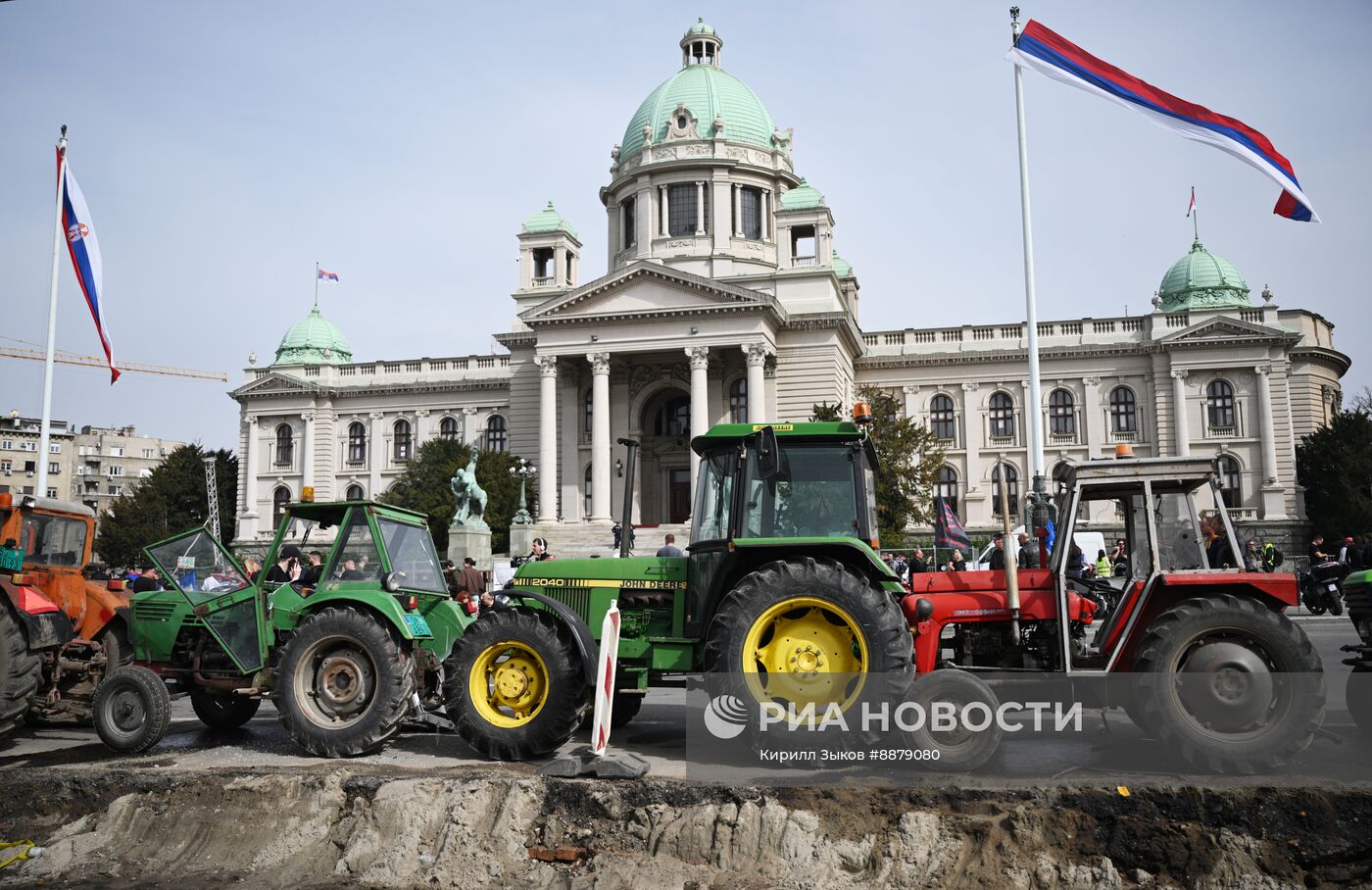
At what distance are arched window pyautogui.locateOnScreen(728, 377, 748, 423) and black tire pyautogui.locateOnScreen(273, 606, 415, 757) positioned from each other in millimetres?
39356

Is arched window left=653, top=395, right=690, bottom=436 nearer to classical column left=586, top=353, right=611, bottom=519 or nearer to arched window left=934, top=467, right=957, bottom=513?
classical column left=586, top=353, right=611, bottom=519

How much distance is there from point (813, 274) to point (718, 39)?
827 inches

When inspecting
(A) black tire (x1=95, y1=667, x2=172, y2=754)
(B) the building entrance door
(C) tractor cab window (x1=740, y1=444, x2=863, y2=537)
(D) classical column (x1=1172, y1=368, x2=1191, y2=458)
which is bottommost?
(A) black tire (x1=95, y1=667, x2=172, y2=754)

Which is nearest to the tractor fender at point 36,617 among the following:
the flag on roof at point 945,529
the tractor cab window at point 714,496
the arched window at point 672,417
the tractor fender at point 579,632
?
the tractor fender at point 579,632

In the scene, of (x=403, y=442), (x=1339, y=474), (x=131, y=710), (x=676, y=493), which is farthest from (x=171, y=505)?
(x=1339, y=474)

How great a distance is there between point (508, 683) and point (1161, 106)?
44.2ft

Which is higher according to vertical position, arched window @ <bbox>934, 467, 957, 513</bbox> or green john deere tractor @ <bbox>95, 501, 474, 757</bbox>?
arched window @ <bbox>934, 467, 957, 513</bbox>

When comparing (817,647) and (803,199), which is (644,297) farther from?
(817,647)

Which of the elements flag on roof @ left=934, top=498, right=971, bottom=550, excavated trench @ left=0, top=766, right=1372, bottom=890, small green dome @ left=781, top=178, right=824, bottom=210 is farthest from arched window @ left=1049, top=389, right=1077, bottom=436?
excavated trench @ left=0, top=766, right=1372, bottom=890

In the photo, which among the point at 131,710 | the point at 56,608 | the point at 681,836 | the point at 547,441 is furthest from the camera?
the point at 547,441

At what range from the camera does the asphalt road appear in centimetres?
727

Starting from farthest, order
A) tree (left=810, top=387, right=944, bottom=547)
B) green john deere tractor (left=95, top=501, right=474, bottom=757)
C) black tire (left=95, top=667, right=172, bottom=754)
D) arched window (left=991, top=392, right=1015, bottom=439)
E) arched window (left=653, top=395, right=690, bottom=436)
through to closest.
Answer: arched window (left=991, top=392, right=1015, bottom=439), arched window (left=653, top=395, right=690, bottom=436), tree (left=810, top=387, right=944, bottom=547), black tire (left=95, top=667, right=172, bottom=754), green john deere tractor (left=95, top=501, right=474, bottom=757)

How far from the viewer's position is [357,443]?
5806cm

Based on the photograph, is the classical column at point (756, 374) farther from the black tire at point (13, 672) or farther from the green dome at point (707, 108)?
the black tire at point (13, 672)
